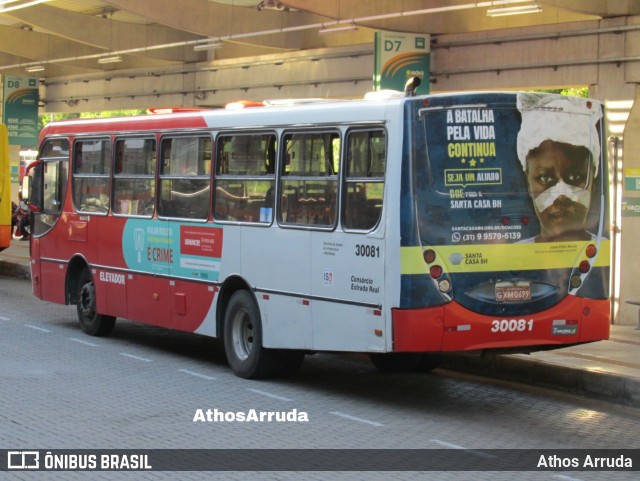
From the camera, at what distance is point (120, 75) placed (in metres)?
33.5

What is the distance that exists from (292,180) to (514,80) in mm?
8680

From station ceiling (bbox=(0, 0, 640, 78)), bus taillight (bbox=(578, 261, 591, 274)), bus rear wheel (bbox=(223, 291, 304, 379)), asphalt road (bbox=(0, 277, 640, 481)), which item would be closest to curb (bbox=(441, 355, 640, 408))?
asphalt road (bbox=(0, 277, 640, 481))

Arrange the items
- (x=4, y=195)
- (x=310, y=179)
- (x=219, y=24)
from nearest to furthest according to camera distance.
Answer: (x=310, y=179)
(x=219, y=24)
(x=4, y=195)

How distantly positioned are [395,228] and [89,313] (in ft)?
22.8

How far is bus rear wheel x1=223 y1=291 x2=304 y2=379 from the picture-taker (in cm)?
1261

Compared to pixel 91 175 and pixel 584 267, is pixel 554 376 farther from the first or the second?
pixel 91 175

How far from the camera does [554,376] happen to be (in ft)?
41.7

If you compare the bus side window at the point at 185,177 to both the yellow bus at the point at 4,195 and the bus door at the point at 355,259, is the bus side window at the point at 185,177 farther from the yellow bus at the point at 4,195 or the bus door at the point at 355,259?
the yellow bus at the point at 4,195

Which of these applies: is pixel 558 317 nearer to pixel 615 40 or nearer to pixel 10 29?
pixel 615 40

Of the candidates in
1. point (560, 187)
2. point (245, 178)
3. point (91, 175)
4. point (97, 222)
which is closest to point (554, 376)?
point (560, 187)

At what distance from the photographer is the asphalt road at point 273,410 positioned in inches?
372

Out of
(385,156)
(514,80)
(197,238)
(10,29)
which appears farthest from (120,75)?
(385,156)

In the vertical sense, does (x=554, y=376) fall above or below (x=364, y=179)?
below

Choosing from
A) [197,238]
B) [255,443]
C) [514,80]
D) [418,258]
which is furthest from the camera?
[514,80]
